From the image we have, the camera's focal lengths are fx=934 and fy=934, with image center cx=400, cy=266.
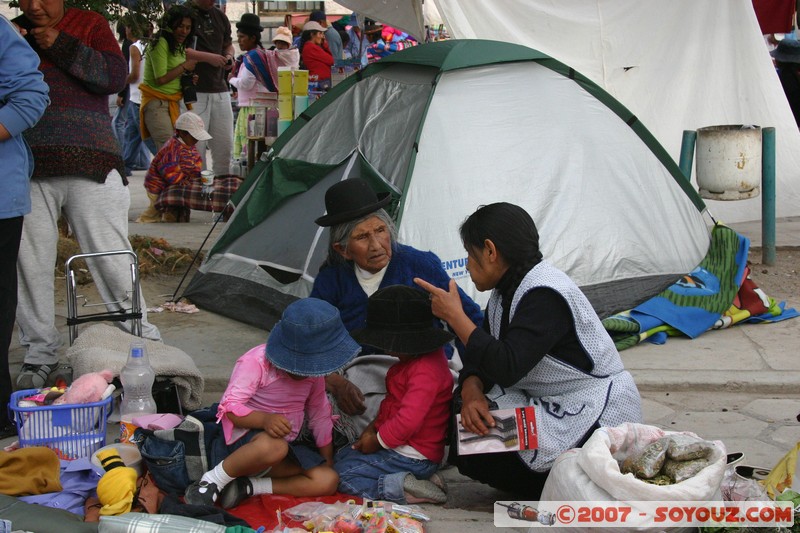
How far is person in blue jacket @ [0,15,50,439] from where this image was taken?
12.7ft

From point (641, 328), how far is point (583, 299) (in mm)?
2097

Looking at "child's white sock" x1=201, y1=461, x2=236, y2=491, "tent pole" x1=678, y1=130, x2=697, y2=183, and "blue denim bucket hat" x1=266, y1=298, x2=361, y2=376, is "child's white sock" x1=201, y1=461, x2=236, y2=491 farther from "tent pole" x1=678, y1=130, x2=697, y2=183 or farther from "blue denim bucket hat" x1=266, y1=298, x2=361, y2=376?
"tent pole" x1=678, y1=130, x2=697, y2=183

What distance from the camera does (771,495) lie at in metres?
2.87

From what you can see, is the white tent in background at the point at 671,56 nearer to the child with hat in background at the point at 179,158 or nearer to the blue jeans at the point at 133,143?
the child with hat in background at the point at 179,158

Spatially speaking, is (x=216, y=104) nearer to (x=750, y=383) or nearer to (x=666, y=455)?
(x=750, y=383)

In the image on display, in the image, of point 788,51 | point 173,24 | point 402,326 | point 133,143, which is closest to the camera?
point 402,326

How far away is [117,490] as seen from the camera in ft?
10.6

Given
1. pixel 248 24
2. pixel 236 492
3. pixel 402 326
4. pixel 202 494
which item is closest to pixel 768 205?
pixel 402 326

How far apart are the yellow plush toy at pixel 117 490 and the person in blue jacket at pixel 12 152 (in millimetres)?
1016

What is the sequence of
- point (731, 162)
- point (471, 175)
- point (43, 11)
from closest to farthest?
point (43, 11) < point (471, 175) < point (731, 162)

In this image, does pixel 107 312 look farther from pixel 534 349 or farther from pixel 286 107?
pixel 286 107

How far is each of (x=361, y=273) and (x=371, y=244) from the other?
19cm

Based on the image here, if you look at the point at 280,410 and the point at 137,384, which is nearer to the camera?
the point at 280,410

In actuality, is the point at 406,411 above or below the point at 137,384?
above
